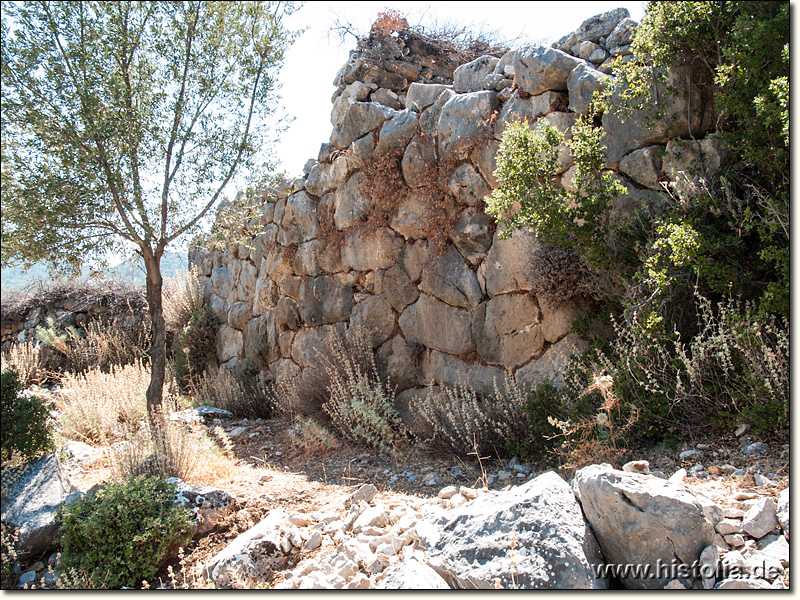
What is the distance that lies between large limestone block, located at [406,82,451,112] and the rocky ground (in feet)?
12.3

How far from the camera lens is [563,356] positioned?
465 cm

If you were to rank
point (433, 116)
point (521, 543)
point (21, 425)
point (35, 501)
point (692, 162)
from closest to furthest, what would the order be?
1. point (521, 543)
2. point (35, 501)
3. point (692, 162)
4. point (21, 425)
5. point (433, 116)

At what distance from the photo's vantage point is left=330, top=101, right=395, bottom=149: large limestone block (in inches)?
262

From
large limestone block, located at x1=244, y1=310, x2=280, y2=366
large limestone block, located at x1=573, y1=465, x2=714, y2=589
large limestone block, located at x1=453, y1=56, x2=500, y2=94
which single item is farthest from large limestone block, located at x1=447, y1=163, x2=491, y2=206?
large limestone block, located at x1=244, y1=310, x2=280, y2=366

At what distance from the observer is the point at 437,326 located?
591 centimetres

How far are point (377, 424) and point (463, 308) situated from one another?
1.46m

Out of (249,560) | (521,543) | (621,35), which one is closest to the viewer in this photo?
(521,543)

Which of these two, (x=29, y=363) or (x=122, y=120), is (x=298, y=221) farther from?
(x=29, y=363)

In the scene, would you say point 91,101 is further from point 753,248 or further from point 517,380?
point 753,248

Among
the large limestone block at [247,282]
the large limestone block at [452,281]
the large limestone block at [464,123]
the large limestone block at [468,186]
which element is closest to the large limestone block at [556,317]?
the large limestone block at [452,281]

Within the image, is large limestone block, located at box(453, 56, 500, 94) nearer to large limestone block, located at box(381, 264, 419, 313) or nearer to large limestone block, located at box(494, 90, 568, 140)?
large limestone block, located at box(494, 90, 568, 140)

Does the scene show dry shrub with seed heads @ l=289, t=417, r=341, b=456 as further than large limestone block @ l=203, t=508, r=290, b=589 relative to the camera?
Yes

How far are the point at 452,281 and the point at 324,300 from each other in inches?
84.3

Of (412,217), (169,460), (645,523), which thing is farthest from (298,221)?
(645,523)
